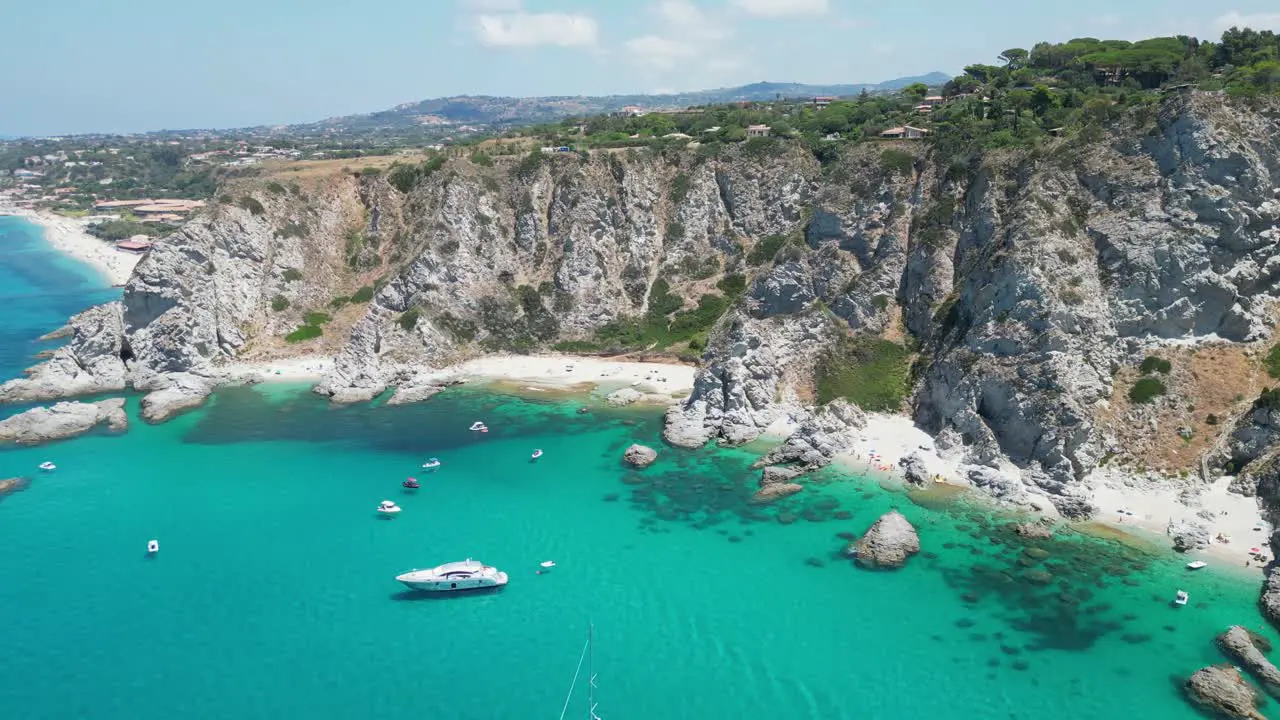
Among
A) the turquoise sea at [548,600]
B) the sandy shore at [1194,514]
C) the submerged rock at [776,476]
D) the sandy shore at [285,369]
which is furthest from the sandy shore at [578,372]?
the sandy shore at [1194,514]

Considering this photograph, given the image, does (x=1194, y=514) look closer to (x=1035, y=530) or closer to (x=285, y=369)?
(x=1035, y=530)

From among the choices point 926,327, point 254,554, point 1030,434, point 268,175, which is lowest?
point 254,554

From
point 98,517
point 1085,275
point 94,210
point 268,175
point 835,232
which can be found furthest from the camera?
point 94,210

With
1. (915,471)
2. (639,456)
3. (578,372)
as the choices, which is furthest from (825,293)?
(639,456)

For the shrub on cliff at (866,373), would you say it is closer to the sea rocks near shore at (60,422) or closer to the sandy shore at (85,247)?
the sea rocks near shore at (60,422)

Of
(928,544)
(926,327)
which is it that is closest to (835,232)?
(926,327)

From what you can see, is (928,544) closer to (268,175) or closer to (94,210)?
(268,175)

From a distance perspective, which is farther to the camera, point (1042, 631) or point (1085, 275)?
point (1085, 275)
